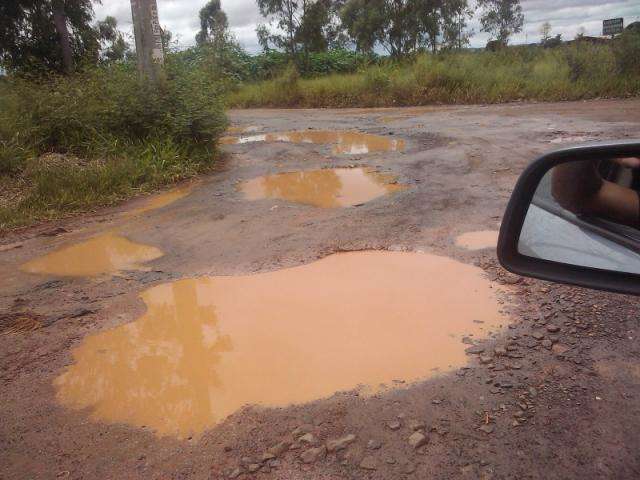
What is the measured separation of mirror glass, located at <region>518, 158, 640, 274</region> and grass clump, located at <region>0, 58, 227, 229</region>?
19.0 ft

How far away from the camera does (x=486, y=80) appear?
15.0m

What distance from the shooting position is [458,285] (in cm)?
340

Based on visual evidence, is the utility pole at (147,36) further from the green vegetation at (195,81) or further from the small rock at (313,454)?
the small rock at (313,454)

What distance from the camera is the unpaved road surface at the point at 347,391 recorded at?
1.94 m

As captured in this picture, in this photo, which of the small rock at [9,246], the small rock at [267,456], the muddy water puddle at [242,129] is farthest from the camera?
the muddy water puddle at [242,129]

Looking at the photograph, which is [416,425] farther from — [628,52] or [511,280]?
[628,52]

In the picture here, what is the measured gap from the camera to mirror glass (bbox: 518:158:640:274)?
1.27m

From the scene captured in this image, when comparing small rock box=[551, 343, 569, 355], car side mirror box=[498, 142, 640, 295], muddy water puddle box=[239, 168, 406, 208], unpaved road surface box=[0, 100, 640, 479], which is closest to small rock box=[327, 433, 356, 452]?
unpaved road surface box=[0, 100, 640, 479]

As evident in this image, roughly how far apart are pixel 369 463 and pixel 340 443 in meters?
0.15

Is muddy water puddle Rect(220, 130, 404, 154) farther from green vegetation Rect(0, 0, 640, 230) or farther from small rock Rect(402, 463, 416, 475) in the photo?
small rock Rect(402, 463, 416, 475)

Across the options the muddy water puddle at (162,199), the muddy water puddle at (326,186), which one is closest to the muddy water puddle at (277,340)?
the muddy water puddle at (326,186)

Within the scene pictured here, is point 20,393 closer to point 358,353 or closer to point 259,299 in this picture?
point 259,299

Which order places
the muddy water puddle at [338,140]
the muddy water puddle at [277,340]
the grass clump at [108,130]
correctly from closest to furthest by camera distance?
1. the muddy water puddle at [277,340]
2. the grass clump at [108,130]
3. the muddy water puddle at [338,140]

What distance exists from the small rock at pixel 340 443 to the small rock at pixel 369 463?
0.35 ft
